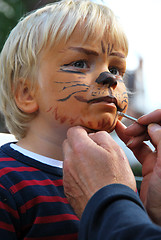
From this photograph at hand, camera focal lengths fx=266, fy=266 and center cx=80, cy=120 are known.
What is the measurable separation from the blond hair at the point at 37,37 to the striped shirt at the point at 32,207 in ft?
0.86

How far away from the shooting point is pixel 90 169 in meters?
0.71

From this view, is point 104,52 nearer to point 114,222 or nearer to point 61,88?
point 61,88

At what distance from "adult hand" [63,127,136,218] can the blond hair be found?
33 cm

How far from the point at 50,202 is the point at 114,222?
0.34 m

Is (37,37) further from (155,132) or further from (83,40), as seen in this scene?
(155,132)

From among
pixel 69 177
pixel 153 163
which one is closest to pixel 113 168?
pixel 69 177

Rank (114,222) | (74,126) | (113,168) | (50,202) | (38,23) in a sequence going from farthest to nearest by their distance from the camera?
(38,23) < (74,126) < (50,202) < (113,168) < (114,222)

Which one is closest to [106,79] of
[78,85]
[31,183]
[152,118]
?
[78,85]

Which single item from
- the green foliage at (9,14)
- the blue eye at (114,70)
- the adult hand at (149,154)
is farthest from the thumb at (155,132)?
the green foliage at (9,14)

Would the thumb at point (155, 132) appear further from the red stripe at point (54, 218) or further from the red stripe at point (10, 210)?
the red stripe at point (10, 210)

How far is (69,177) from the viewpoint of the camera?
760 millimetres

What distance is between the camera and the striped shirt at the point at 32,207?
0.76m

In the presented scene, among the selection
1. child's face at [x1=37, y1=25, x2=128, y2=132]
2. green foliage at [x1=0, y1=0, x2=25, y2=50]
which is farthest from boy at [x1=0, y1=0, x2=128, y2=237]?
green foliage at [x1=0, y1=0, x2=25, y2=50]

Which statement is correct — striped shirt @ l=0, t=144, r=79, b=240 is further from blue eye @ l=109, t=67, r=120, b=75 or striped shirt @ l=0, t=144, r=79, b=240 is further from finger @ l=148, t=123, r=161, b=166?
blue eye @ l=109, t=67, r=120, b=75
